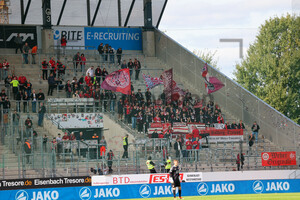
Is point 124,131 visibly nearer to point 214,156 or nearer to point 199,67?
point 214,156

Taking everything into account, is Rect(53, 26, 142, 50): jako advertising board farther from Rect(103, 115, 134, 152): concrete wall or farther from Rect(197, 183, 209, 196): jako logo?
Rect(197, 183, 209, 196): jako logo

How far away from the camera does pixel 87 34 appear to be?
48719mm

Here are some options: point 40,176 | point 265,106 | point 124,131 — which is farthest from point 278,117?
point 40,176

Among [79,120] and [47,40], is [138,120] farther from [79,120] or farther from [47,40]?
[47,40]

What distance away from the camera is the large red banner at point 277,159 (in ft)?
109

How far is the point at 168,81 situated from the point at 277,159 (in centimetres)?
849

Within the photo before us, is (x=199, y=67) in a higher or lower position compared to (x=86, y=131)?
higher

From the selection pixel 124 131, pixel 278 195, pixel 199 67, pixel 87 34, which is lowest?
pixel 278 195

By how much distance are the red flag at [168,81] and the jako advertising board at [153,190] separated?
10890mm

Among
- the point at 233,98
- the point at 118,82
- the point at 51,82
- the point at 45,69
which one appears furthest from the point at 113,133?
the point at 233,98

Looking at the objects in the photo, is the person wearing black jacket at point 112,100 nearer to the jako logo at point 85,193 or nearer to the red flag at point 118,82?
the red flag at point 118,82

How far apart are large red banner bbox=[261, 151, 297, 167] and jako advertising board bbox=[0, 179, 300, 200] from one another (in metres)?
4.65

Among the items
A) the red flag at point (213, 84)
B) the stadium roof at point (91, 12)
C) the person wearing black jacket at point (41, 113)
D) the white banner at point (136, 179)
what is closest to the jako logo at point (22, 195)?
the white banner at point (136, 179)

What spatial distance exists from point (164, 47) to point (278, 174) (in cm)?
1897
